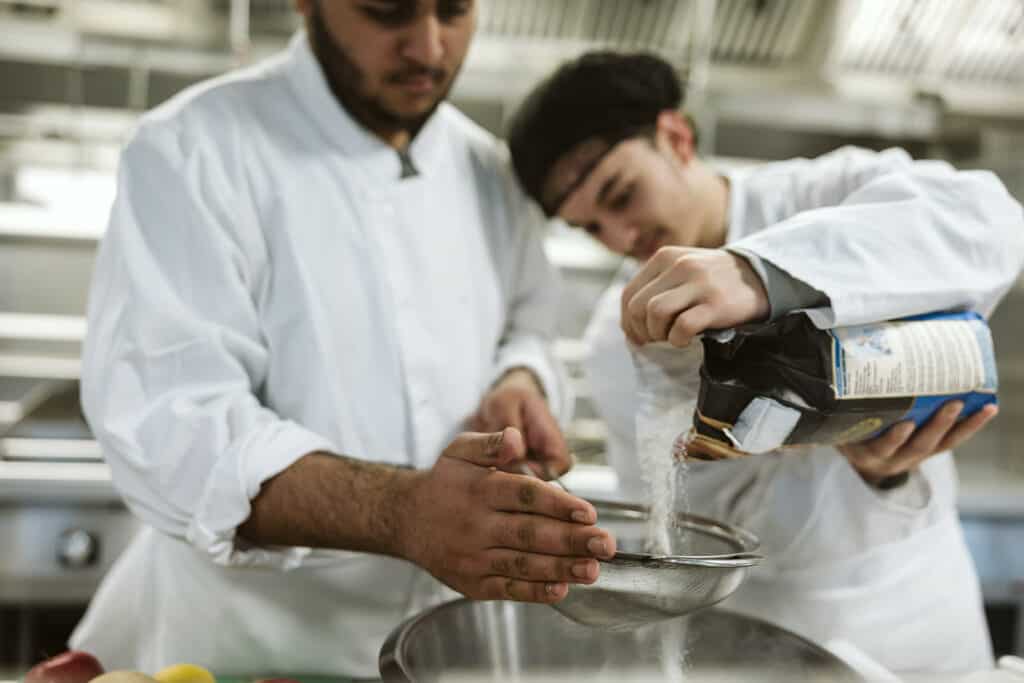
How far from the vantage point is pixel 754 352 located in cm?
85

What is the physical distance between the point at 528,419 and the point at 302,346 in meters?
0.31

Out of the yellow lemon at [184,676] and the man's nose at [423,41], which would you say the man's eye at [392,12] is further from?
the yellow lemon at [184,676]

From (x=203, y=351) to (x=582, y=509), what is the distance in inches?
20.8

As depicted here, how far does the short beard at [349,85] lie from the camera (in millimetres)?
1161

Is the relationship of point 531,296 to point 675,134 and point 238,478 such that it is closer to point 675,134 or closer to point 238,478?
point 675,134

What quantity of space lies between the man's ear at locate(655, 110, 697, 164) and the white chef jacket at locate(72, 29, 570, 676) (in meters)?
0.29

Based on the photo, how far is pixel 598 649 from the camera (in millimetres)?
994

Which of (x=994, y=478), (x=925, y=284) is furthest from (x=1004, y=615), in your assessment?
(x=925, y=284)

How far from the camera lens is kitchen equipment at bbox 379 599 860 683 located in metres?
0.90

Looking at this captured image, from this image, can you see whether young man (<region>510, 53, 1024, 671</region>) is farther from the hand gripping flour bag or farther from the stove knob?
the stove knob

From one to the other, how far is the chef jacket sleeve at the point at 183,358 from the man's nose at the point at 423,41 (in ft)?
0.86

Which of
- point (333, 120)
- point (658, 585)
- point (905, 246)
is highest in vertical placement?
point (905, 246)

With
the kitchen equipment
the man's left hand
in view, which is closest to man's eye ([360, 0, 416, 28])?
the man's left hand

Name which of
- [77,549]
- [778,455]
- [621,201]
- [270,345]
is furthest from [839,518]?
[77,549]
